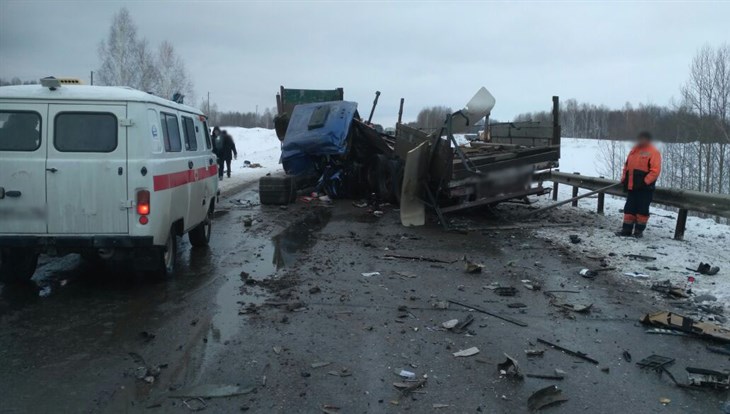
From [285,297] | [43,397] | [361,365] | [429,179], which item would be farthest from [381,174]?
[43,397]

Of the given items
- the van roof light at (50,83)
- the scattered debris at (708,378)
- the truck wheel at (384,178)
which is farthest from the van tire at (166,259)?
the truck wheel at (384,178)

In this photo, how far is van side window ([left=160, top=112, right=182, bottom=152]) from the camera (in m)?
6.58

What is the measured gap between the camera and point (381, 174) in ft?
47.2

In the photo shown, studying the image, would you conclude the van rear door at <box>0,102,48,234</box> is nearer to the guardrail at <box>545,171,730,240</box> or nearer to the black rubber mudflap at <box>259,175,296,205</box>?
the black rubber mudflap at <box>259,175,296,205</box>

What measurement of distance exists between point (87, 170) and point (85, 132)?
0.43m

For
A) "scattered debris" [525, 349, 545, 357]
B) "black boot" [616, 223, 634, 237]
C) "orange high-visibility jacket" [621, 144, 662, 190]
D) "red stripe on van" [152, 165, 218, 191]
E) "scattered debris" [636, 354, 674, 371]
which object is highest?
"orange high-visibility jacket" [621, 144, 662, 190]

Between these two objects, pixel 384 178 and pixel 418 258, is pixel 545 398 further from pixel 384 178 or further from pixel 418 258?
pixel 384 178

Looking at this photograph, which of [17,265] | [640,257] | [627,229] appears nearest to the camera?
[17,265]

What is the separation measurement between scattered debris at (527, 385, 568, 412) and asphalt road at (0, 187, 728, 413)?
6 centimetres

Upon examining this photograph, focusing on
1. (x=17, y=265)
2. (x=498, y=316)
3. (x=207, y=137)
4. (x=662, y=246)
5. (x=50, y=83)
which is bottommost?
(x=498, y=316)

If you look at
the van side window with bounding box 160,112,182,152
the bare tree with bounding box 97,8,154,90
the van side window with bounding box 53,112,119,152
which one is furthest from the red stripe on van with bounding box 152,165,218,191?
the bare tree with bounding box 97,8,154,90

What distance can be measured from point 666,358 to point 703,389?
1.78 feet

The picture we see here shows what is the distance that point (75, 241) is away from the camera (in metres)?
5.89

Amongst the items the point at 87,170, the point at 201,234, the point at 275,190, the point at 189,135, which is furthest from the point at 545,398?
the point at 275,190
